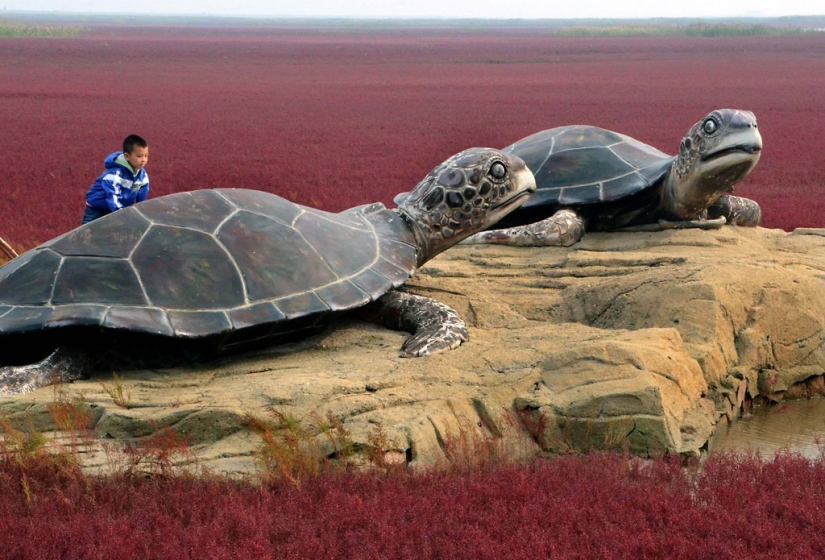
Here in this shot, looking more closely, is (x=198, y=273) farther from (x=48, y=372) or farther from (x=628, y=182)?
(x=628, y=182)

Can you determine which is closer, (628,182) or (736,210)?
(628,182)

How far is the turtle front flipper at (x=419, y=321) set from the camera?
19.9 feet

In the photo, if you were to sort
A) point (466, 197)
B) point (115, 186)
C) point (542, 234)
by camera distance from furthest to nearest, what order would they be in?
point (542, 234) → point (115, 186) → point (466, 197)

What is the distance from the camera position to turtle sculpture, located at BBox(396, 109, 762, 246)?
8.98 m

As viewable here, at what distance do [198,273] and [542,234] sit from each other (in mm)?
4269

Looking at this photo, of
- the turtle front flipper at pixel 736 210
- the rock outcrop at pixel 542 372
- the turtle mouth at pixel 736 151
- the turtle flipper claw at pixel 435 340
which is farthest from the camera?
the turtle front flipper at pixel 736 210

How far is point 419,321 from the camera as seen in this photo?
21.6 feet

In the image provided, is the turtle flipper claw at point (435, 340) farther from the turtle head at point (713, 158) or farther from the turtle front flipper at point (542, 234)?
the turtle head at point (713, 158)

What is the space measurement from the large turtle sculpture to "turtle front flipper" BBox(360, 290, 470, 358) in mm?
11

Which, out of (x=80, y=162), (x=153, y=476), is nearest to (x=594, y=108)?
(x=80, y=162)

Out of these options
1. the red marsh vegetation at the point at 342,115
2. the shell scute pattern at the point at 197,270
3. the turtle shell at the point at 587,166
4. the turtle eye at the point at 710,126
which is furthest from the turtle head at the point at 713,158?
the red marsh vegetation at the point at 342,115

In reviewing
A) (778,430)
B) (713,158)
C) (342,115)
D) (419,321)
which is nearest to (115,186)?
(419,321)

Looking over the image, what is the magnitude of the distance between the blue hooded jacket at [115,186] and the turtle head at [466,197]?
2.75m

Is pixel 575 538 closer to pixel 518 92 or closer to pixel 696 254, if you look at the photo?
pixel 696 254
